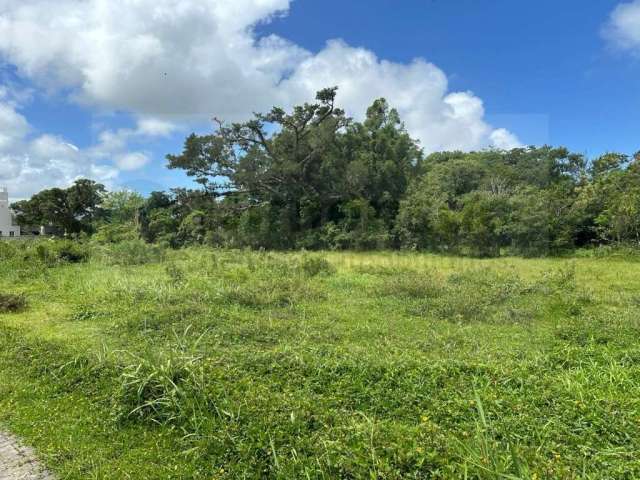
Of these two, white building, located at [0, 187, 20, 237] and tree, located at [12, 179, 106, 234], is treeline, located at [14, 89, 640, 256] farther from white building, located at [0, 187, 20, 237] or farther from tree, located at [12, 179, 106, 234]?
white building, located at [0, 187, 20, 237]

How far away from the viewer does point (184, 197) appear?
18938 mm

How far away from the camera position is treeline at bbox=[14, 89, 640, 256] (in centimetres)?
1480

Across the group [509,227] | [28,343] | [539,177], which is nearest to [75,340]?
[28,343]

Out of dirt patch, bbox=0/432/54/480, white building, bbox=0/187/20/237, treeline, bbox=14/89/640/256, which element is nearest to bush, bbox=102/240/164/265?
treeline, bbox=14/89/640/256

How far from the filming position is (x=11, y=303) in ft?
19.5

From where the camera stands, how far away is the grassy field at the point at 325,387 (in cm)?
223

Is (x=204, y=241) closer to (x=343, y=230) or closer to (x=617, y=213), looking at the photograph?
(x=343, y=230)

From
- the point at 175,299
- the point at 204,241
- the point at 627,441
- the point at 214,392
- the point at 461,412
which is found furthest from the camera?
the point at 204,241

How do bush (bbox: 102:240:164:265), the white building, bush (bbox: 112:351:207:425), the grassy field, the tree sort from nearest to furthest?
the grassy field
bush (bbox: 112:351:207:425)
bush (bbox: 102:240:164:265)
the tree
the white building

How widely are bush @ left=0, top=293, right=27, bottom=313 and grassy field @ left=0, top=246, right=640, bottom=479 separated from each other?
4 cm

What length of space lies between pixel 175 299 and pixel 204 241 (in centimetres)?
1191

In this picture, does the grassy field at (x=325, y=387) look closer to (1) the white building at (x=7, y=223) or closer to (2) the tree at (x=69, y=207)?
(2) the tree at (x=69, y=207)

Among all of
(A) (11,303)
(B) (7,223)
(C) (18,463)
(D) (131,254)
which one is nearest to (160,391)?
(C) (18,463)

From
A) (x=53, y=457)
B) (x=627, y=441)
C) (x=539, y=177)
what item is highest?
(x=539, y=177)
